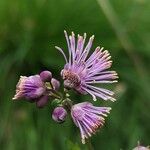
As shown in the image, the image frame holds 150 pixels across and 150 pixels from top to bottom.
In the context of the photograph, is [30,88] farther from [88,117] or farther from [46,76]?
[88,117]

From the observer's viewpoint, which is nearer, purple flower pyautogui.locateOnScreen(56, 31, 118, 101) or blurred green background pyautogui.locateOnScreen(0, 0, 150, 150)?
purple flower pyautogui.locateOnScreen(56, 31, 118, 101)

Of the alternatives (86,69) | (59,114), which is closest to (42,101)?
(59,114)

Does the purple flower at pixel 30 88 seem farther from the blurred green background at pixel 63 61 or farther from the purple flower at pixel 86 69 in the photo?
the blurred green background at pixel 63 61

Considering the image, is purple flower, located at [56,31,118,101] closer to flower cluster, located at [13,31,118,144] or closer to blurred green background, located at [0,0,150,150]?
flower cluster, located at [13,31,118,144]

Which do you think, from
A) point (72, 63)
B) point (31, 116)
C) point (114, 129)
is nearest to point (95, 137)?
point (114, 129)

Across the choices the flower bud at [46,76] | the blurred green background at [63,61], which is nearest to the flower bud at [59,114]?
the flower bud at [46,76]

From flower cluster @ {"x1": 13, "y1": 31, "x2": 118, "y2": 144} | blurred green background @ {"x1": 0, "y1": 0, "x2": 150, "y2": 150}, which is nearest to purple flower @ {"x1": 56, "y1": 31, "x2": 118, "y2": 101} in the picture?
flower cluster @ {"x1": 13, "y1": 31, "x2": 118, "y2": 144}

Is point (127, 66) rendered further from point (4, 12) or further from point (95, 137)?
point (4, 12)

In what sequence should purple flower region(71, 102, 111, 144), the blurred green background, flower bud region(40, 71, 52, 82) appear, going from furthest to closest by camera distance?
1. the blurred green background
2. flower bud region(40, 71, 52, 82)
3. purple flower region(71, 102, 111, 144)

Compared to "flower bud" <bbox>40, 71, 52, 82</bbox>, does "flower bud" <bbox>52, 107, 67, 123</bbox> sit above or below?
below
